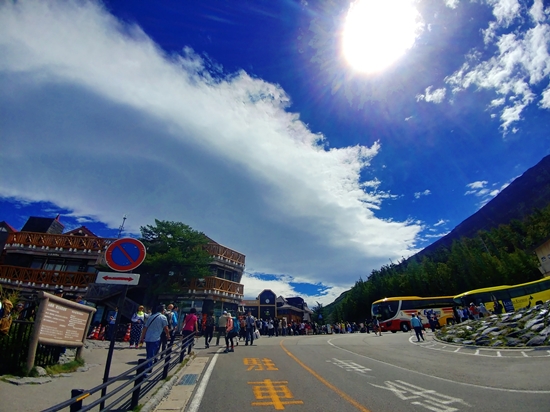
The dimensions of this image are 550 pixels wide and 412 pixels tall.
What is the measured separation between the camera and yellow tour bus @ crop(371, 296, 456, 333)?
31109 millimetres

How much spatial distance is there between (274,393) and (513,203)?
665 feet

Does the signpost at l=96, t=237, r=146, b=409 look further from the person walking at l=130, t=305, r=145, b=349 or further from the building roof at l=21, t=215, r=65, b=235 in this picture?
the building roof at l=21, t=215, r=65, b=235

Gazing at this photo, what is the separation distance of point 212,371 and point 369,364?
5.60 metres

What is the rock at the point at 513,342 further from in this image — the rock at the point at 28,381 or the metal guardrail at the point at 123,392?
the rock at the point at 28,381

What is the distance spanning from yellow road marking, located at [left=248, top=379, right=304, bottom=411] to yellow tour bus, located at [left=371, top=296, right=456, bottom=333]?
29212mm

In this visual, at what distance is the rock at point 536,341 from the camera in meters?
11.3

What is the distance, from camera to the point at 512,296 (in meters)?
27.2

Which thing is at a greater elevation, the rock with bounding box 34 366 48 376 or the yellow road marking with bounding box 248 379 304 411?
the rock with bounding box 34 366 48 376

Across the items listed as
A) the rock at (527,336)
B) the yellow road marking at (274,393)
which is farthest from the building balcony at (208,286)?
the rock at (527,336)

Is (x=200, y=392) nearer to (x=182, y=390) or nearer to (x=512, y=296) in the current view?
(x=182, y=390)

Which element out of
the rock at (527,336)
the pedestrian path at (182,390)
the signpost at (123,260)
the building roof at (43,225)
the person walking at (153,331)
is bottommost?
the pedestrian path at (182,390)

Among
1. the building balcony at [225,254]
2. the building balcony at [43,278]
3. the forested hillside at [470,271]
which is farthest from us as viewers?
the forested hillside at [470,271]

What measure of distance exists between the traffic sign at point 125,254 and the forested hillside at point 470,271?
47323mm

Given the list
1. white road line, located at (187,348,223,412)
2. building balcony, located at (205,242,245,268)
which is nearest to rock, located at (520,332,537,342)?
white road line, located at (187,348,223,412)
